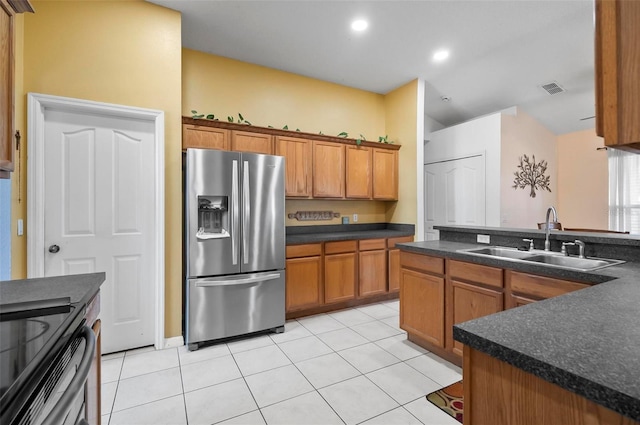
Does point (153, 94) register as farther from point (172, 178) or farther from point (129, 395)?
point (129, 395)

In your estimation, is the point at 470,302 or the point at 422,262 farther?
the point at 422,262

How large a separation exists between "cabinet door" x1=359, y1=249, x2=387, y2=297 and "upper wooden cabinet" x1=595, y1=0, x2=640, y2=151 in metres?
3.25

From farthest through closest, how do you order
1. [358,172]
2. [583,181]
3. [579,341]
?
[583,181] < [358,172] < [579,341]

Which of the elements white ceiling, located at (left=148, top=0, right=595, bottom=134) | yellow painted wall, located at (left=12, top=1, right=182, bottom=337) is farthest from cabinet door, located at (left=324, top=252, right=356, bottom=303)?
white ceiling, located at (left=148, top=0, right=595, bottom=134)

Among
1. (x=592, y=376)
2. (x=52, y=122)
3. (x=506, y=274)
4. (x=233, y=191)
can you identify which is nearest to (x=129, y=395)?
(x=233, y=191)

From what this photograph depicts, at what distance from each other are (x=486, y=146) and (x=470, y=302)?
3.35m

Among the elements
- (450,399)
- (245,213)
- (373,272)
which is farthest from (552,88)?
(245,213)

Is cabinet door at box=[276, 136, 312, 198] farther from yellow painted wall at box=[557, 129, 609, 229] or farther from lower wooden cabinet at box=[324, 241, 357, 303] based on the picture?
yellow painted wall at box=[557, 129, 609, 229]

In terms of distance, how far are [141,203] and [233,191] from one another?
32.1 inches

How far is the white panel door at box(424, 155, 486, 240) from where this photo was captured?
15.6 feet

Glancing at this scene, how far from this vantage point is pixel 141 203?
2678 mm

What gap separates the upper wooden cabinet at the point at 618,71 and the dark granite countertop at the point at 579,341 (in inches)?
18.5

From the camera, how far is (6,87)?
1.26 m

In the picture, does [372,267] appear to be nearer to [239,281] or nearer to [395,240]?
[395,240]
